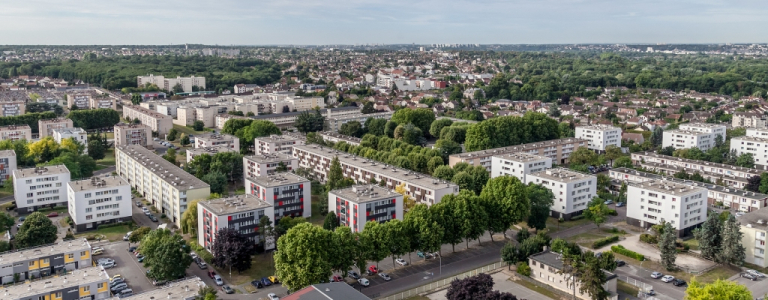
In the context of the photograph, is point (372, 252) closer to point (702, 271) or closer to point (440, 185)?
point (440, 185)

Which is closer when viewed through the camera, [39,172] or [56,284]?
[56,284]

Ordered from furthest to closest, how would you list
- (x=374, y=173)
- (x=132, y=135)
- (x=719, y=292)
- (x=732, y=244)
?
(x=132, y=135) < (x=374, y=173) < (x=732, y=244) < (x=719, y=292)

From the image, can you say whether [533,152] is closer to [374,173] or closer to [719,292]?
[374,173]

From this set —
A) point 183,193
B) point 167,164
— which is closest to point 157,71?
Answer: point 167,164

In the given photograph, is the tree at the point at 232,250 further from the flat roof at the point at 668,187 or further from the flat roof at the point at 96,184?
the flat roof at the point at 668,187

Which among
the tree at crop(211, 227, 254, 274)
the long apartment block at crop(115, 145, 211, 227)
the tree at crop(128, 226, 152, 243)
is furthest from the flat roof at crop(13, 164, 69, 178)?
the tree at crop(211, 227, 254, 274)

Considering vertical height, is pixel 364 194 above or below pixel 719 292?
above

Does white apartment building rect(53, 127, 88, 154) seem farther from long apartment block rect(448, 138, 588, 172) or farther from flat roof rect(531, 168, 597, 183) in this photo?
flat roof rect(531, 168, 597, 183)

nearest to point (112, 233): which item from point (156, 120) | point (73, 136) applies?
point (73, 136)
